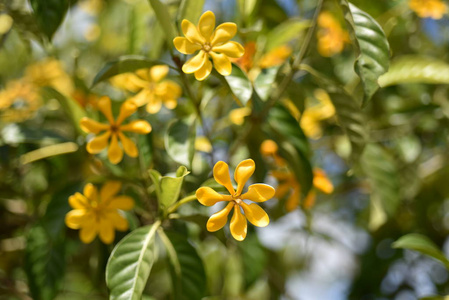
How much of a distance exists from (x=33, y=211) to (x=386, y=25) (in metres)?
1.22

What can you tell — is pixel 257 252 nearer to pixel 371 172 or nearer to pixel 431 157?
pixel 371 172

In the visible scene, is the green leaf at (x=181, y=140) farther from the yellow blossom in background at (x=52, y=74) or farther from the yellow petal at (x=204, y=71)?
the yellow blossom in background at (x=52, y=74)

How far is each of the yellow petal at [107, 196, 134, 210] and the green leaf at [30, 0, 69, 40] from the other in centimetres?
40

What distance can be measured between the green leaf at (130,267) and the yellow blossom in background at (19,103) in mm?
803

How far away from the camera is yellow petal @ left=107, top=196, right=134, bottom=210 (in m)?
1.14

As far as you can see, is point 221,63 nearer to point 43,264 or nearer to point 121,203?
point 121,203

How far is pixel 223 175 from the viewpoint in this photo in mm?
855

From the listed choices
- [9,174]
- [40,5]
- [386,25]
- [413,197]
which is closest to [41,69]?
[9,174]

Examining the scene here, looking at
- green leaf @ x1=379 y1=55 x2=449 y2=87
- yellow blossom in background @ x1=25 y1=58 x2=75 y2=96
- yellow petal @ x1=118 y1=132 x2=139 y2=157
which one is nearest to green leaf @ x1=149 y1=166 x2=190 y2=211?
Result: yellow petal @ x1=118 y1=132 x2=139 y2=157

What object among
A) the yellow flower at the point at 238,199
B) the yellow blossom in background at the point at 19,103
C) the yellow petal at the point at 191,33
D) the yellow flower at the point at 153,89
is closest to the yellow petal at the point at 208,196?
the yellow flower at the point at 238,199

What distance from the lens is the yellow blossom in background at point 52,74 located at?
6.22ft

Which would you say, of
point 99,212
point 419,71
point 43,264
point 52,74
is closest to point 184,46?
point 99,212

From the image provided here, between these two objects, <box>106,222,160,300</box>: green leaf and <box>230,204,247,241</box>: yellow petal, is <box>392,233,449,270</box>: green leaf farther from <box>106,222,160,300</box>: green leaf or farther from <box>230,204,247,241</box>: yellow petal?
<box>106,222,160,300</box>: green leaf

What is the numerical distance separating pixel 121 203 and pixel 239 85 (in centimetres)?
41
